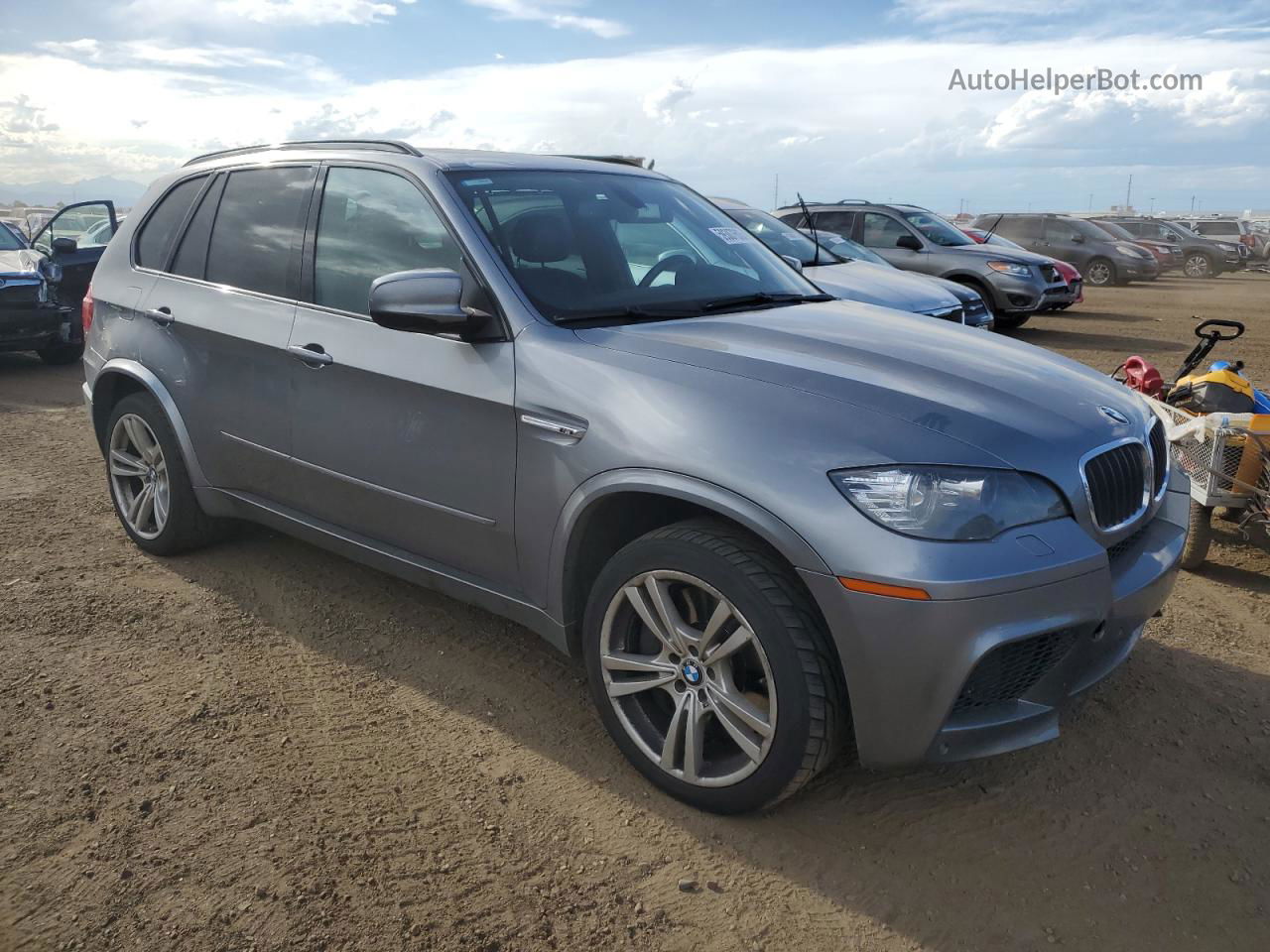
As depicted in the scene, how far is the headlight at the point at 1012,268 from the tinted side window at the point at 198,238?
36.0 feet

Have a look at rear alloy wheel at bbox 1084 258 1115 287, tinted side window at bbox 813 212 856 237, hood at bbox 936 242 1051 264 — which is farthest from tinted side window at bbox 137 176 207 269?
rear alloy wheel at bbox 1084 258 1115 287

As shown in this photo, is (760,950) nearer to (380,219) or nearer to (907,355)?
(907,355)

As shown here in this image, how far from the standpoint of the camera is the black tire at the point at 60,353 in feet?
35.8

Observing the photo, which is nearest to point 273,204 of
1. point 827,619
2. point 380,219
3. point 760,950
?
point 380,219

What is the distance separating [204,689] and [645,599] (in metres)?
1.76

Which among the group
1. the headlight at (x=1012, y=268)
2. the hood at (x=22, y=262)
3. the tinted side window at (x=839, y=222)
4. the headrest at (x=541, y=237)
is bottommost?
the hood at (x=22, y=262)

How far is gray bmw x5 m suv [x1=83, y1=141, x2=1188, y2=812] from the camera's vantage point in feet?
8.34

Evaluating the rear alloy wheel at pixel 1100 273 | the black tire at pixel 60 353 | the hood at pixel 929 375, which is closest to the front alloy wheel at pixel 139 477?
the hood at pixel 929 375

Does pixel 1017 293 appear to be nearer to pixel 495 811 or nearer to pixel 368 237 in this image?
pixel 368 237

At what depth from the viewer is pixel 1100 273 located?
77.6 ft

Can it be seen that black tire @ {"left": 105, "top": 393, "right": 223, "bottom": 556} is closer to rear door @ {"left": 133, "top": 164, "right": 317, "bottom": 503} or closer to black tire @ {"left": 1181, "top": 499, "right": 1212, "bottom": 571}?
rear door @ {"left": 133, "top": 164, "right": 317, "bottom": 503}

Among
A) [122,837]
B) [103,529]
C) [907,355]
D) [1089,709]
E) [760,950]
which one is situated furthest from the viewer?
[103,529]

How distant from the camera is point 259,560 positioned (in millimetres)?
4914

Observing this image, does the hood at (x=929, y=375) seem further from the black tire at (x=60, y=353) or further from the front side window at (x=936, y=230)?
the front side window at (x=936, y=230)
